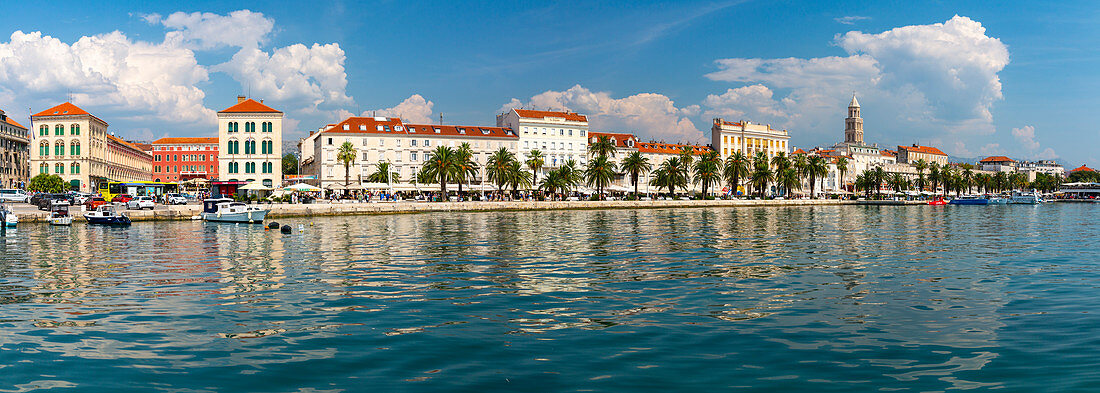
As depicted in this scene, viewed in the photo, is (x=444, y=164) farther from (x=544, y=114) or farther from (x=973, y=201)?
(x=973, y=201)

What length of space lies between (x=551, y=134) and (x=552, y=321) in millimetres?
108807

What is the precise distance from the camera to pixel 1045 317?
14250 mm

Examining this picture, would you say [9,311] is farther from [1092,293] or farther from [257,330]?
[1092,293]

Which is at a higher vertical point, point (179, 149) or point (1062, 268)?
point (179, 149)

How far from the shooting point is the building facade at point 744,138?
148125 mm

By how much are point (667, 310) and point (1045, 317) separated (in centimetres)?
755

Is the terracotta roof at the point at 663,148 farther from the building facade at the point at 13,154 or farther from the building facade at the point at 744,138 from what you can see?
the building facade at the point at 13,154

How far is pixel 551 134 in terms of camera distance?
12200cm

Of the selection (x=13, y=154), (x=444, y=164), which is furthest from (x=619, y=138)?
(x=13, y=154)

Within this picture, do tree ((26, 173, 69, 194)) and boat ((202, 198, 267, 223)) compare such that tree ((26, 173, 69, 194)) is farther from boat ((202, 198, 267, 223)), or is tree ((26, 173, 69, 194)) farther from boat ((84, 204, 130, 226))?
boat ((84, 204, 130, 226))

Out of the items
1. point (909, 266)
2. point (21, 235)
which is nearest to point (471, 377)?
point (909, 266)

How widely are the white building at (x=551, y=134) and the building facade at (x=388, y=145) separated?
3950mm

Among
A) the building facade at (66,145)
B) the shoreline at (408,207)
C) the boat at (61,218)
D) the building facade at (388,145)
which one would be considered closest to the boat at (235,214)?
the shoreline at (408,207)

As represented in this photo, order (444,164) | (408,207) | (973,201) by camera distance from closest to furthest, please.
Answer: (408,207), (444,164), (973,201)
